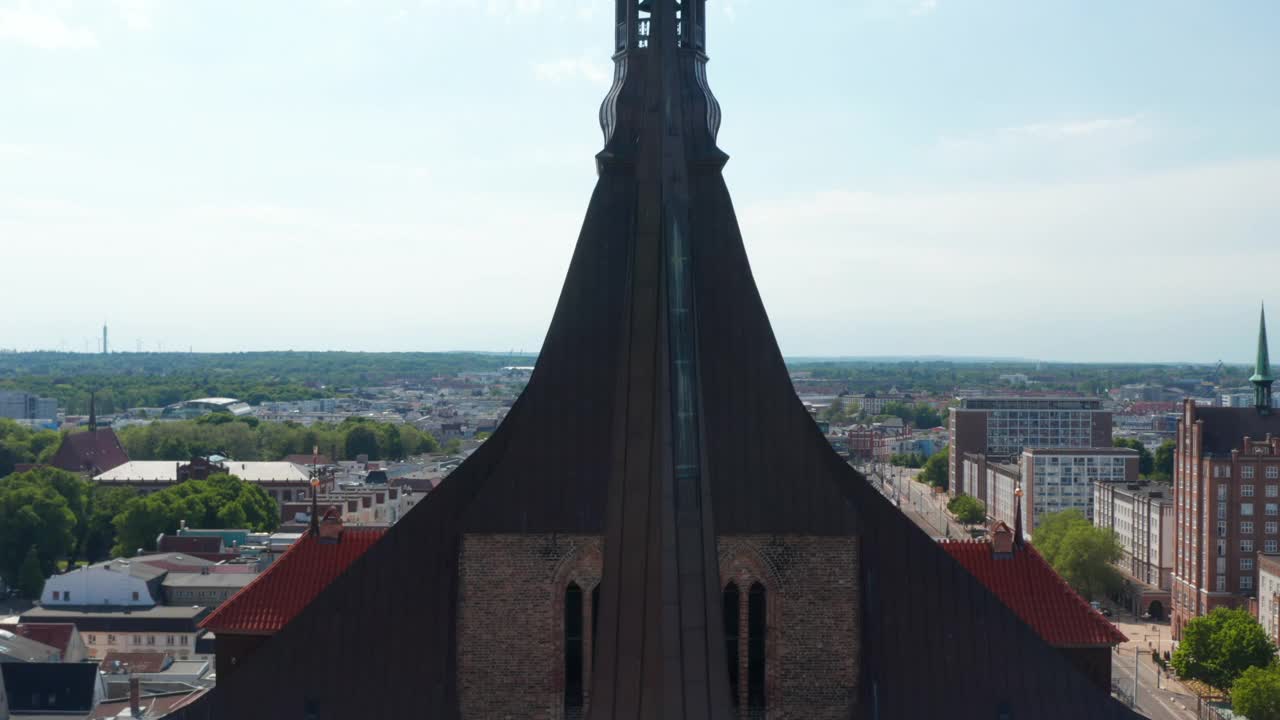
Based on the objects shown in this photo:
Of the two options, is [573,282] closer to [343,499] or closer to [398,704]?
[398,704]

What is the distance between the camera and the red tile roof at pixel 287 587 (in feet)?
89.4

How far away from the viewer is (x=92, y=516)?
423 ft

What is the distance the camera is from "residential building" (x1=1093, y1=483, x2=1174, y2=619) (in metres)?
118

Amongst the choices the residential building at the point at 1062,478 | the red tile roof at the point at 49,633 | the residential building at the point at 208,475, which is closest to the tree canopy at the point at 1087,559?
the residential building at the point at 1062,478

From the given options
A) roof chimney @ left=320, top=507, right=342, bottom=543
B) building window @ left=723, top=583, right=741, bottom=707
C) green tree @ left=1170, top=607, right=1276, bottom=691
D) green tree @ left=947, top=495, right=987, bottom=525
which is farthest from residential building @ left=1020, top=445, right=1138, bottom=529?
building window @ left=723, top=583, right=741, bottom=707

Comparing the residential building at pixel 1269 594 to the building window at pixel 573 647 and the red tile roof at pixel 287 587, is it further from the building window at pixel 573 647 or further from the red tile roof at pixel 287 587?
the building window at pixel 573 647

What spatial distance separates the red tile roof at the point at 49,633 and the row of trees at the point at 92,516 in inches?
1334

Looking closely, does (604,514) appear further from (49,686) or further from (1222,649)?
(1222,649)

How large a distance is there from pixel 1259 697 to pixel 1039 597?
5126cm

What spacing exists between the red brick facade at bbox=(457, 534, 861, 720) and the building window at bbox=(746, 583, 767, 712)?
0.11 m

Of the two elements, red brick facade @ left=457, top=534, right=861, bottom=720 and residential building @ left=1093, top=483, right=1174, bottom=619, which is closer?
red brick facade @ left=457, top=534, right=861, bottom=720

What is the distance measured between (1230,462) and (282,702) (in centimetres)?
9245

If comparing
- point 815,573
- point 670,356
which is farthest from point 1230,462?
point 670,356

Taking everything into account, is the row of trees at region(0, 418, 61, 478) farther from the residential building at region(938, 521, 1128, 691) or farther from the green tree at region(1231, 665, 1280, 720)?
the residential building at region(938, 521, 1128, 691)
